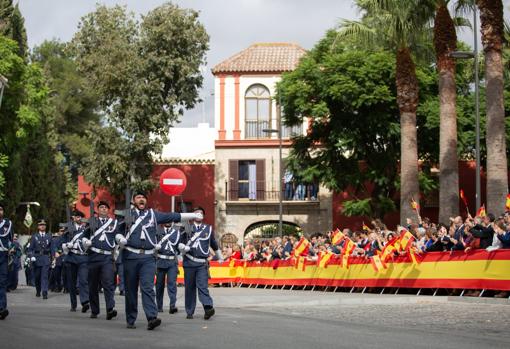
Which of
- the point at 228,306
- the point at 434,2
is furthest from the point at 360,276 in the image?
the point at 434,2

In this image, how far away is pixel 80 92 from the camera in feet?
250

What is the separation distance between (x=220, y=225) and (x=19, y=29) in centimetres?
1773

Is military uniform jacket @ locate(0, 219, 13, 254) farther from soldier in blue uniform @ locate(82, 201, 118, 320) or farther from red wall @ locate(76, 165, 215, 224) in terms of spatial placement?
red wall @ locate(76, 165, 215, 224)

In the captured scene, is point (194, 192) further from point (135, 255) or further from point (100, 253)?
point (135, 255)

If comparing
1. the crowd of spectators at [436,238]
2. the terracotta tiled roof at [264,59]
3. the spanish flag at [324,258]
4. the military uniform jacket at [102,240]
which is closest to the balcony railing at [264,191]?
the terracotta tiled roof at [264,59]

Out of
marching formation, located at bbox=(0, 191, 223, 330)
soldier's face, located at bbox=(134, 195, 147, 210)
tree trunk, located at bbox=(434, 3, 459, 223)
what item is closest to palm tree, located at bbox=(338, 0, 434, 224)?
tree trunk, located at bbox=(434, 3, 459, 223)

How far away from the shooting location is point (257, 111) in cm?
5797

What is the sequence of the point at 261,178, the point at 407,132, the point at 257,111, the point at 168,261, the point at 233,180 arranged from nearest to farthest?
the point at 168,261 < the point at 407,132 < the point at 261,178 < the point at 233,180 < the point at 257,111

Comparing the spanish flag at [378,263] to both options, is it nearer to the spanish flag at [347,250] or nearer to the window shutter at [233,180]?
the spanish flag at [347,250]

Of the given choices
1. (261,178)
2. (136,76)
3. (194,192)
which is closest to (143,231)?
(136,76)

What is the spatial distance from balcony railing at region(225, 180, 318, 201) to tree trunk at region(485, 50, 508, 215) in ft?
102

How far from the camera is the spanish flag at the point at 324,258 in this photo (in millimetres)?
28606

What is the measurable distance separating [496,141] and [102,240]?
38.0 feet

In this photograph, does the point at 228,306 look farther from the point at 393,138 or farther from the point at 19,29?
the point at 19,29
